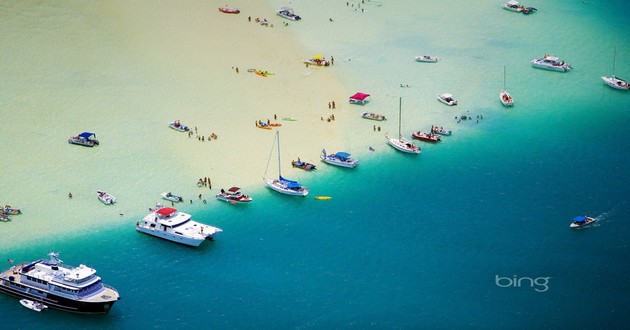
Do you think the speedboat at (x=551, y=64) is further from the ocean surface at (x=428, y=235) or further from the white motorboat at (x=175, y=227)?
the white motorboat at (x=175, y=227)

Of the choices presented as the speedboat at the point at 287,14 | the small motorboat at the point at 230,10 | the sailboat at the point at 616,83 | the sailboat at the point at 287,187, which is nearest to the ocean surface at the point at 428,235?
the sailboat at the point at 287,187

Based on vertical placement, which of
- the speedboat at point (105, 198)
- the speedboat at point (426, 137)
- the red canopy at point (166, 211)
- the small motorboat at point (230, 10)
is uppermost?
the small motorboat at point (230, 10)

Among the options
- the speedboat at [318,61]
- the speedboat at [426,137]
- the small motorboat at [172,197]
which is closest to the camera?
the small motorboat at [172,197]

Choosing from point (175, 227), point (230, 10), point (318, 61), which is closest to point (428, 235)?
point (175, 227)

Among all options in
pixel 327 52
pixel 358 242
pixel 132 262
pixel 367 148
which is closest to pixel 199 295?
pixel 132 262

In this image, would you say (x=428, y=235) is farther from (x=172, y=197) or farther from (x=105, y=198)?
(x=105, y=198)

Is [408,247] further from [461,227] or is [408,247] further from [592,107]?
[592,107]

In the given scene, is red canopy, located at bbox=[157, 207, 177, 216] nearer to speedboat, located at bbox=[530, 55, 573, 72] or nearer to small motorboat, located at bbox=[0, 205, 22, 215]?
small motorboat, located at bbox=[0, 205, 22, 215]

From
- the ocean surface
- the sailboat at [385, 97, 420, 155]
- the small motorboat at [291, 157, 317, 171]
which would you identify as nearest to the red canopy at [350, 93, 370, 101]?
the ocean surface
